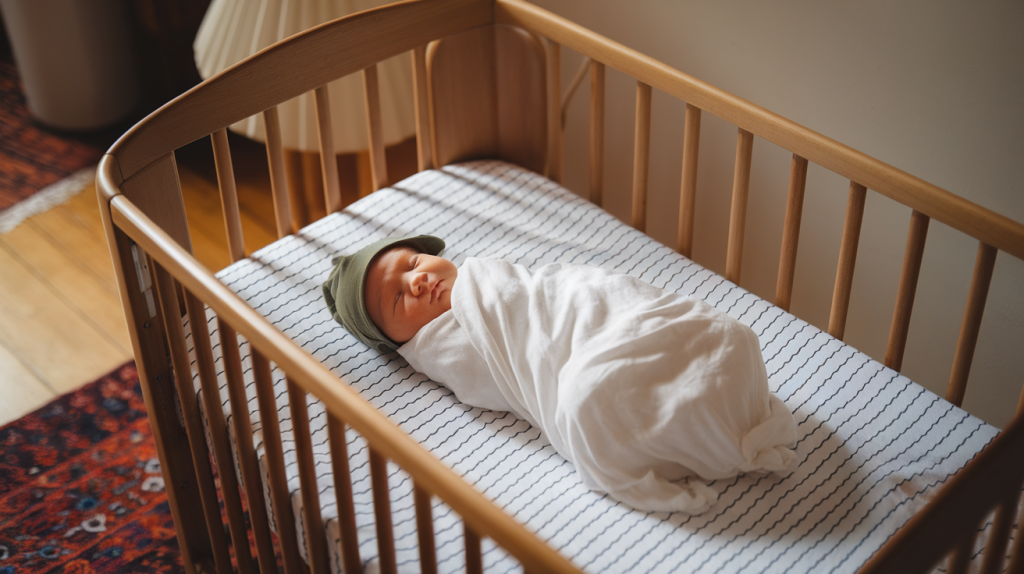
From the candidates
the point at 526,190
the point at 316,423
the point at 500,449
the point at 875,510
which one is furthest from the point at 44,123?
the point at 875,510

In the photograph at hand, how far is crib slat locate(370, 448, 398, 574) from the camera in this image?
0.86 meters

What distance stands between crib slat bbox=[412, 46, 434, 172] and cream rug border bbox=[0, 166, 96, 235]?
118 centimetres

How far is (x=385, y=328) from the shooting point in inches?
48.7

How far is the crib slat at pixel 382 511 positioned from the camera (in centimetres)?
86

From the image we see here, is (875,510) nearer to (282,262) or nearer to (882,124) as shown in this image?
(882,124)

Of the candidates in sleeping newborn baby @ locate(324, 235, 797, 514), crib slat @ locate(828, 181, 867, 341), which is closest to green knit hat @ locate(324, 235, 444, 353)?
sleeping newborn baby @ locate(324, 235, 797, 514)

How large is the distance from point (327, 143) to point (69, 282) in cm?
95

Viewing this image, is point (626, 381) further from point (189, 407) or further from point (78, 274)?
point (78, 274)

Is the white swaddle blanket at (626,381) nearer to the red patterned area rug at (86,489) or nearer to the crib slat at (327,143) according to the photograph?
the crib slat at (327,143)

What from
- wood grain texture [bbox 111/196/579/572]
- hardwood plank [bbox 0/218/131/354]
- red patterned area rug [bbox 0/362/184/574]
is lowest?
red patterned area rug [bbox 0/362/184/574]

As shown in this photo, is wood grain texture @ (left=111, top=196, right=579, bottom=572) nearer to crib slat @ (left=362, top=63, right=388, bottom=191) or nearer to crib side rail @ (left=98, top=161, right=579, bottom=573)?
crib side rail @ (left=98, top=161, right=579, bottom=573)

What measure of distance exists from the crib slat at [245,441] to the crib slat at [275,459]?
0.04 metres

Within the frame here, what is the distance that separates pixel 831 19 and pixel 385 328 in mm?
894

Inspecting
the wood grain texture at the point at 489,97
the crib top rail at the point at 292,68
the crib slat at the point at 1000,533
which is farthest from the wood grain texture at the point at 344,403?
the wood grain texture at the point at 489,97
